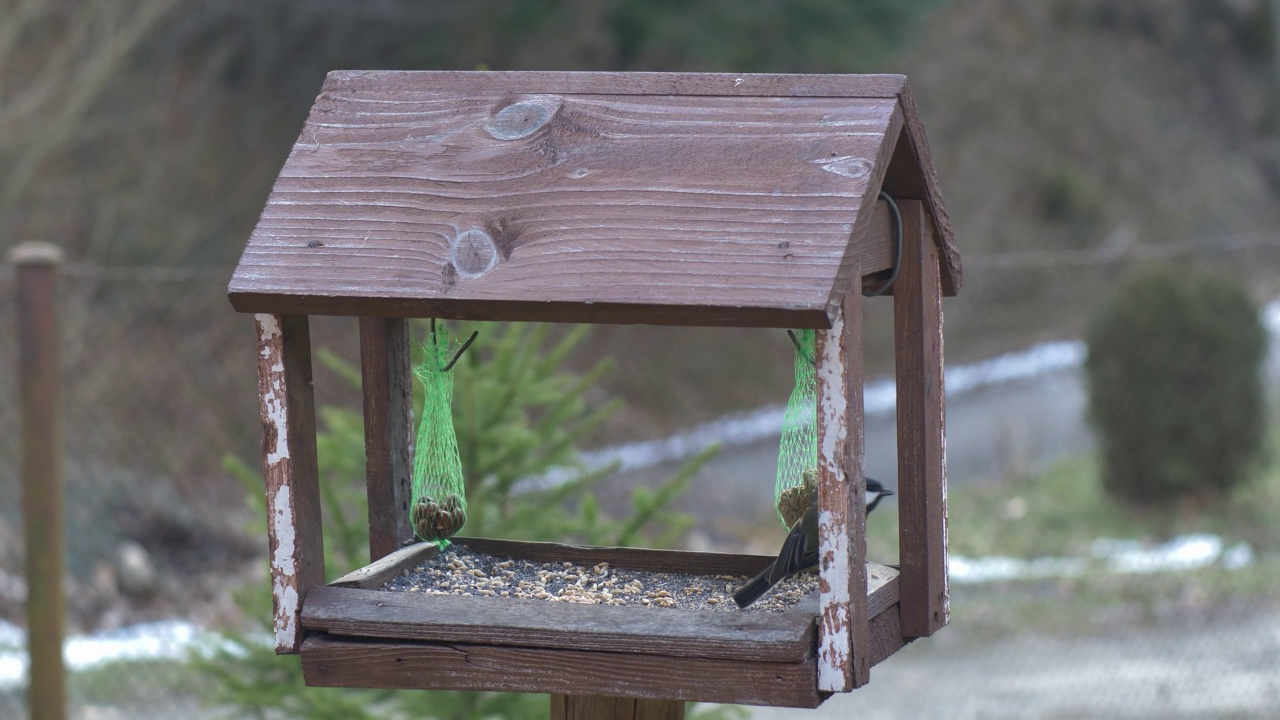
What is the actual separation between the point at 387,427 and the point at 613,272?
67 centimetres

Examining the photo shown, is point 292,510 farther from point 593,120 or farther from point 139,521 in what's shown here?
point 139,521

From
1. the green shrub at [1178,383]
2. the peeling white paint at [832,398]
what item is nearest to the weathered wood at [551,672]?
the peeling white paint at [832,398]

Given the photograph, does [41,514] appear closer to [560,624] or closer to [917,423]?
[560,624]

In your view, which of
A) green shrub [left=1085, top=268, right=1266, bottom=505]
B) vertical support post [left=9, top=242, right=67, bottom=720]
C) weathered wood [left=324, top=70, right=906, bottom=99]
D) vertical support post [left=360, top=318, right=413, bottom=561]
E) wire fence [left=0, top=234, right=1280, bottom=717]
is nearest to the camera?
weathered wood [left=324, top=70, right=906, bottom=99]

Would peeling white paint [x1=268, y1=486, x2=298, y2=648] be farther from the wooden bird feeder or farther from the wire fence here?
the wire fence

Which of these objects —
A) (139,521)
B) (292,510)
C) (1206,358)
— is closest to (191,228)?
(139,521)

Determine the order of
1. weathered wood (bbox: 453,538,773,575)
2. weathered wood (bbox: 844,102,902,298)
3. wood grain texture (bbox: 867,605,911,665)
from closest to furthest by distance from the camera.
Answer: weathered wood (bbox: 844,102,902,298) → wood grain texture (bbox: 867,605,911,665) → weathered wood (bbox: 453,538,773,575)

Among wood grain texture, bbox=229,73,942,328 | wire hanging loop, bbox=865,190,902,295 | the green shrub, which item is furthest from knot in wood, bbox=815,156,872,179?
the green shrub

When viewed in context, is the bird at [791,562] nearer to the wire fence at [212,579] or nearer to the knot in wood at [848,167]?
the knot in wood at [848,167]

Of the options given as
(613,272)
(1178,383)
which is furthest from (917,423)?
(1178,383)

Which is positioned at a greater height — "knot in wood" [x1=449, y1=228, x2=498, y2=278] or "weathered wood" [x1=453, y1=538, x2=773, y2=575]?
"knot in wood" [x1=449, y1=228, x2=498, y2=278]

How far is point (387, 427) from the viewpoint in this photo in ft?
6.81

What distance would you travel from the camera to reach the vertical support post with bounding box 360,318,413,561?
2.06 m

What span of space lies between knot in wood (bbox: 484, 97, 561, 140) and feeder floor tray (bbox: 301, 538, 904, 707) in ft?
1.98
